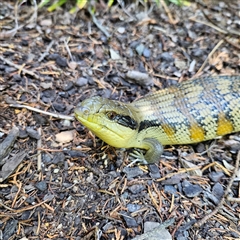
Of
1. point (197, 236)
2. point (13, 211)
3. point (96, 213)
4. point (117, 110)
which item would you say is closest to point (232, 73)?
point (117, 110)

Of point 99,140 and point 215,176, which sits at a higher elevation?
point 99,140

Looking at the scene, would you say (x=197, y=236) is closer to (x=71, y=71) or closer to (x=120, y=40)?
(x=71, y=71)

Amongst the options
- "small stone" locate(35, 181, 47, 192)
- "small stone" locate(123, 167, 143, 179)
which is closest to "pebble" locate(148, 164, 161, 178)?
"small stone" locate(123, 167, 143, 179)

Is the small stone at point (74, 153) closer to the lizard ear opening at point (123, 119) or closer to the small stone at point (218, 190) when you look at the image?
the lizard ear opening at point (123, 119)

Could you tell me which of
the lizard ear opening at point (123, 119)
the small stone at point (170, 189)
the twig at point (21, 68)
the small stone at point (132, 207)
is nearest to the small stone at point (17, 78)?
the twig at point (21, 68)

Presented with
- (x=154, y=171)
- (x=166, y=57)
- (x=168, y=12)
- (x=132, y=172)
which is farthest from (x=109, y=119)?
(x=168, y=12)

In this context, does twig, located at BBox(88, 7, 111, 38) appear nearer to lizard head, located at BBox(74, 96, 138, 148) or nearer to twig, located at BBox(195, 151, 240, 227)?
lizard head, located at BBox(74, 96, 138, 148)

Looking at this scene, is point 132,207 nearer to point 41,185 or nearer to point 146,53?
point 41,185
